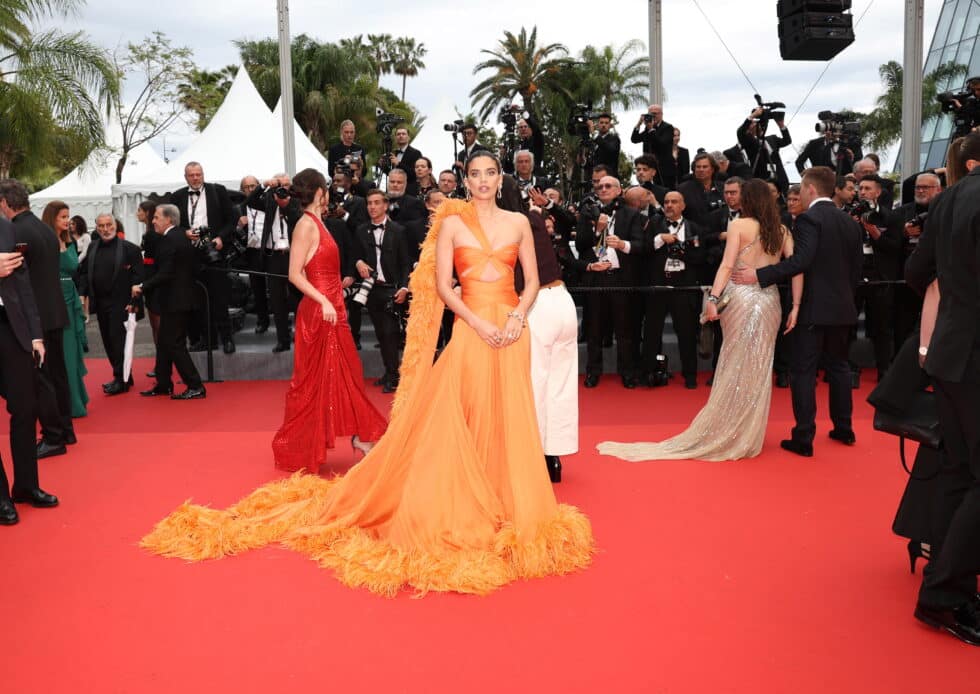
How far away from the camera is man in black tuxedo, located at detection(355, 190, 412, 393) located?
9.12 metres

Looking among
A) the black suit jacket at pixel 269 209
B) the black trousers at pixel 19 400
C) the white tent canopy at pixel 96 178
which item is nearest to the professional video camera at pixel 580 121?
the black suit jacket at pixel 269 209

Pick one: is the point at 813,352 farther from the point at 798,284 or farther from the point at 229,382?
the point at 229,382

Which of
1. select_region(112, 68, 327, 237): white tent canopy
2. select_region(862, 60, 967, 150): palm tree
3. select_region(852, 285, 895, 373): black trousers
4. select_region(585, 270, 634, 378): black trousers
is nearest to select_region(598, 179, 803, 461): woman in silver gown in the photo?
select_region(585, 270, 634, 378): black trousers

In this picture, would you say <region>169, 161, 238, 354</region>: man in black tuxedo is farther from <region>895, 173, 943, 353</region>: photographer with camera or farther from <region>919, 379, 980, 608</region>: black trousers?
<region>919, 379, 980, 608</region>: black trousers

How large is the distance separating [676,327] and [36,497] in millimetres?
6056

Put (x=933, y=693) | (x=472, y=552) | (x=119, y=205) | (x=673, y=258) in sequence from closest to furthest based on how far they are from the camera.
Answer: (x=933, y=693) < (x=472, y=552) < (x=673, y=258) < (x=119, y=205)

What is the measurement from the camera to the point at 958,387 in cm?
345

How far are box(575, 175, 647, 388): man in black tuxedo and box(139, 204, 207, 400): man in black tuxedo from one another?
377 centimetres

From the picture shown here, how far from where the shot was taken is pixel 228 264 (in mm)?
10352

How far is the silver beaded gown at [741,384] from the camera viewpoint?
6352mm

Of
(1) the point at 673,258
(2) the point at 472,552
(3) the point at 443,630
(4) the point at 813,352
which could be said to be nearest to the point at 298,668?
(3) the point at 443,630

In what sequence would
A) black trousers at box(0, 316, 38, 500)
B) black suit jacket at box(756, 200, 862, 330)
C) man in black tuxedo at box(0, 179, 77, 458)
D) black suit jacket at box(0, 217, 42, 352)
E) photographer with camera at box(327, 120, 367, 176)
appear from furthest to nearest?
photographer with camera at box(327, 120, 367, 176), black suit jacket at box(756, 200, 862, 330), man in black tuxedo at box(0, 179, 77, 458), black trousers at box(0, 316, 38, 500), black suit jacket at box(0, 217, 42, 352)

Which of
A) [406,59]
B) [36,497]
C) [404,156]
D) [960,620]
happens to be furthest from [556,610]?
[406,59]

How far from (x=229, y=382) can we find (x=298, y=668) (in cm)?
715
